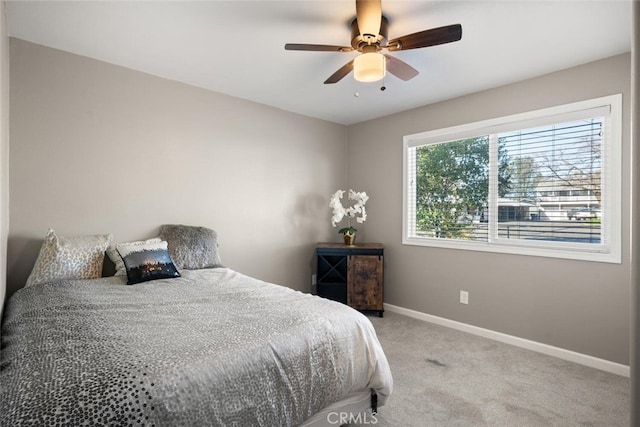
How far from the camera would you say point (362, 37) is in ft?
6.48

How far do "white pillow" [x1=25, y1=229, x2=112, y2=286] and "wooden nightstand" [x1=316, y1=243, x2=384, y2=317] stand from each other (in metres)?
2.20

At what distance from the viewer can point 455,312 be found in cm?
347

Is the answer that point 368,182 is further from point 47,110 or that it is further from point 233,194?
point 47,110

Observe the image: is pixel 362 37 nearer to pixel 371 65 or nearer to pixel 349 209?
pixel 371 65

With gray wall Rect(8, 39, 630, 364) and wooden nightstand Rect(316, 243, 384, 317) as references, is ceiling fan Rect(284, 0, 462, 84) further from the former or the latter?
wooden nightstand Rect(316, 243, 384, 317)

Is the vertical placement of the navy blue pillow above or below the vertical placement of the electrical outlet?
above

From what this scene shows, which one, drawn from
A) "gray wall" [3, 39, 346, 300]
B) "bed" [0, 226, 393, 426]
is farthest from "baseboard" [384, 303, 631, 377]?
"bed" [0, 226, 393, 426]

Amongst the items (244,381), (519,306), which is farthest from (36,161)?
(519,306)

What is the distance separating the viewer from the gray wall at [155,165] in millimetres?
2424

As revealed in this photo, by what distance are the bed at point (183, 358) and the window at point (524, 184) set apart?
2107 mm

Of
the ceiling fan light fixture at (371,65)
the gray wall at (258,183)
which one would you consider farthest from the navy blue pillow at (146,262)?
the ceiling fan light fixture at (371,65)

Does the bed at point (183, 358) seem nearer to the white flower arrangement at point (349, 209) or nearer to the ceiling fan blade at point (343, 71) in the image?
the ceiling fan blade at point (343, 71)

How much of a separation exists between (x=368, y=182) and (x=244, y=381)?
135 inches

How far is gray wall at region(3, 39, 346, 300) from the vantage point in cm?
242
